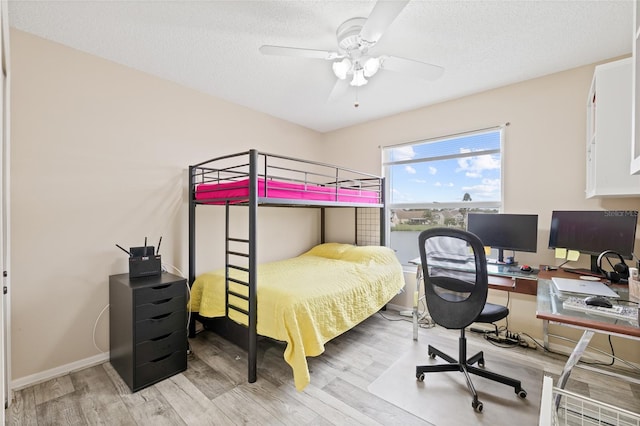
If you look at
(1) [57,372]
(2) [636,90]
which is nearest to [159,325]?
(1) [57,372]

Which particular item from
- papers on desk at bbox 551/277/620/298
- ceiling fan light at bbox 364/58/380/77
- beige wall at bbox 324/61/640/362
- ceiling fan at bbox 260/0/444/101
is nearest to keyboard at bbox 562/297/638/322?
papers on desk at bbox 551/277/620/298

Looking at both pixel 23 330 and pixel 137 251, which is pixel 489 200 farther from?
pixel 23 330

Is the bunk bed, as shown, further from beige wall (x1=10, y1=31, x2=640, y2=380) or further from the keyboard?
the keyboard

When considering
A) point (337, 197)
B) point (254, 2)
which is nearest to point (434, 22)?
point (254, 2)

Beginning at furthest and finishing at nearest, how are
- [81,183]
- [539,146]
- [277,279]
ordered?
[539,146] → [277,279] → [81,183]

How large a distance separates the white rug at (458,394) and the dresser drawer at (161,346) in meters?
1.49

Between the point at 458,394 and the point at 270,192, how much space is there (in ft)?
6.55

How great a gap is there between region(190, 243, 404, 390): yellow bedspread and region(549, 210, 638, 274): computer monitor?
5.08ft

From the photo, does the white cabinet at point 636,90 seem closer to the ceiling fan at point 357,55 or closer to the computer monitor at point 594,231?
the ceiling fan at point 357,55

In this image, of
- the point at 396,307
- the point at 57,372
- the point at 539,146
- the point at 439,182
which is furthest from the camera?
the point at 396,307

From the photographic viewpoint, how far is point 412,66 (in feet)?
6.69

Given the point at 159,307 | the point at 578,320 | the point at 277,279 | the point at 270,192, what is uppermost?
the point at 270,192

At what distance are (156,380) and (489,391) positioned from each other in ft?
7.85

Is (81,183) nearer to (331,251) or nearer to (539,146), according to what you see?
(331,251)
